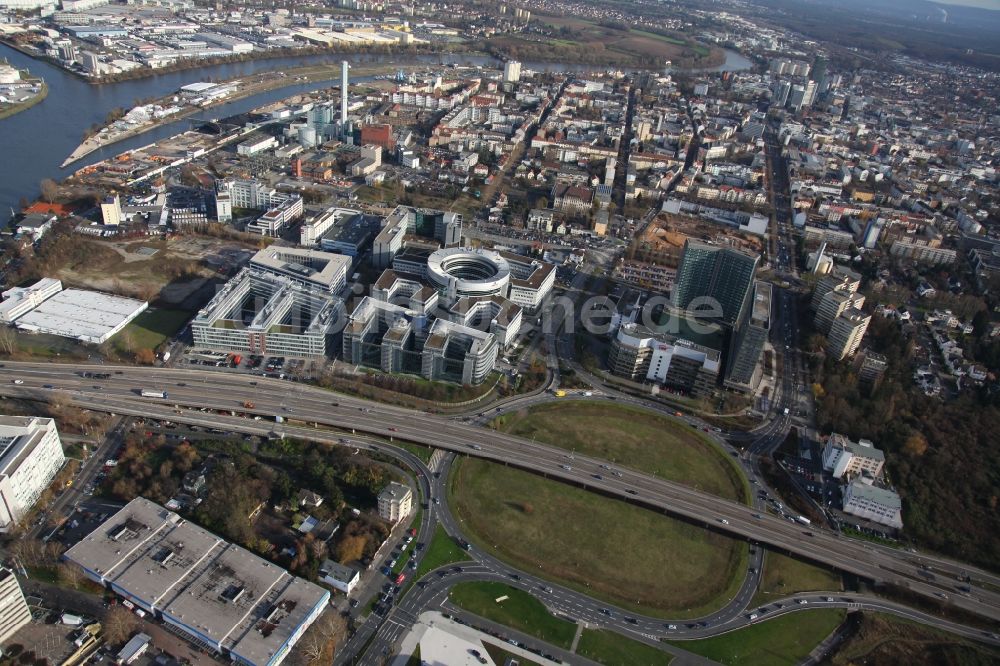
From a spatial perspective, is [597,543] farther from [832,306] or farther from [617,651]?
[832,306]

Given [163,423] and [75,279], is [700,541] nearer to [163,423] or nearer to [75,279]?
[163,423]

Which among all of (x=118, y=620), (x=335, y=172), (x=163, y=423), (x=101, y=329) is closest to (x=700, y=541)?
(x=118, y=620)

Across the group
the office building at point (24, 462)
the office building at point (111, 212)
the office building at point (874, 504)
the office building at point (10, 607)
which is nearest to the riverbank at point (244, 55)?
the office building at point (111, 212)

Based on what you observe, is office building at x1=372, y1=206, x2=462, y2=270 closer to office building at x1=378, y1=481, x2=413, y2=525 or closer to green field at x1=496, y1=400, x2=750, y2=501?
green field at x1=496, y1=400, x2=750, y2=501

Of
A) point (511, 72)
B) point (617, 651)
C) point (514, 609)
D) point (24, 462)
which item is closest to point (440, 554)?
point (514, 609)

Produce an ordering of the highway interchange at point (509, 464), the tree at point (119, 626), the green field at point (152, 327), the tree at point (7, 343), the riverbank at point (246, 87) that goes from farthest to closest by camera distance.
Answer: the riverbank at point (246, 87), the green field at point (152, 327), the tree at point (7, 343), the highway interchange at point (509, 464), the tree at point (119, 626)

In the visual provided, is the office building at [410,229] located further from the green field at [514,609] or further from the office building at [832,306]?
the green field at [514,609]
